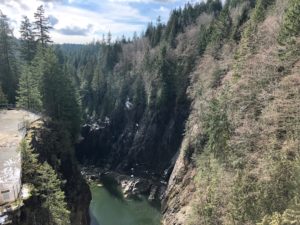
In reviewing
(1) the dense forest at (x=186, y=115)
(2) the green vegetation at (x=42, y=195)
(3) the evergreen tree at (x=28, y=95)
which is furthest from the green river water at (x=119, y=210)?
(2) the green vegetation at (x=42, y=195)

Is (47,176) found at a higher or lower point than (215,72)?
lower

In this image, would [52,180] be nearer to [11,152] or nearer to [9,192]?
[9,192]

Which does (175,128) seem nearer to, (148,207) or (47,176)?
(148,207)

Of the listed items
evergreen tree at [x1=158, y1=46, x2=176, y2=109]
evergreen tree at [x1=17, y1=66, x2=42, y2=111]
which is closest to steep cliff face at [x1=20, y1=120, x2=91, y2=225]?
evergreen tree at [x1=17, y1=66, x2=42, y2=111]

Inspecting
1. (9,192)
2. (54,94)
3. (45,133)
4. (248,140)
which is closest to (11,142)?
(45,133)

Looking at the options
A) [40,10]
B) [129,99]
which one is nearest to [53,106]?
[40,10]

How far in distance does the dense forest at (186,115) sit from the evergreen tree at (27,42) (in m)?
0.17

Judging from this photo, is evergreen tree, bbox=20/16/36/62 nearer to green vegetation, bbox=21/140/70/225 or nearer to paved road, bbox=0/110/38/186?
paved road, bbox=0/110/38/186

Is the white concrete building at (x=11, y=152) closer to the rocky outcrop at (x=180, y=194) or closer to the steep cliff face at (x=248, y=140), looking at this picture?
the steep cliff face at (x=248, y=140)

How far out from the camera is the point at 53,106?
168 feet

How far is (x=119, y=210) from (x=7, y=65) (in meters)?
27.5

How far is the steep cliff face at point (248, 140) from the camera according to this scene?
A: 969 inches

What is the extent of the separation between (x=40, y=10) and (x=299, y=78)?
156ft

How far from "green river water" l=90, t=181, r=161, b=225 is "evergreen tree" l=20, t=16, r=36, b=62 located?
2584 cm
